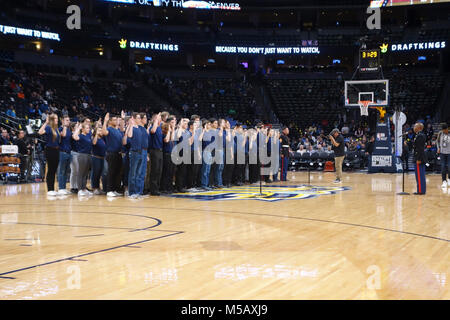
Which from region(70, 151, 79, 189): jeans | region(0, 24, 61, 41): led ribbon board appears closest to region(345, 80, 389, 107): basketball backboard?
region(70, 151, 79, 189): jeans

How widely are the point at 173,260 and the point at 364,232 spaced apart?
289 cm

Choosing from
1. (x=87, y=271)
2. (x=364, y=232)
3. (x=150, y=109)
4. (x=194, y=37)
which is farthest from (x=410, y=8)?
(x=87, y=271)

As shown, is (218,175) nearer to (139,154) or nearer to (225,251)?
(139,154)

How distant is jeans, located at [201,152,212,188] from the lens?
13.8 m

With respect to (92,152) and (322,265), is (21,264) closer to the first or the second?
(322,265)

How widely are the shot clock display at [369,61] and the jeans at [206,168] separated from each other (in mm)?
14342

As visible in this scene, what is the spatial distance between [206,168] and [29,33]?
22.9 meters

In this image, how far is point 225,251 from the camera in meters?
5.55

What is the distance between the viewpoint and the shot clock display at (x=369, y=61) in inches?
1006

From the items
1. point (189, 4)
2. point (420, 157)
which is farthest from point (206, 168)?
point (189, 4)

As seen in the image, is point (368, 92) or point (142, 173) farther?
point (368, 92)

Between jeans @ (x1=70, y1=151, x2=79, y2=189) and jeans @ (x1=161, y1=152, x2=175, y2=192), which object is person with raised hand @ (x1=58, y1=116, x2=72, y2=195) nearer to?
jeans @ (x1=70, y1=151, x2=79, y2=189)
